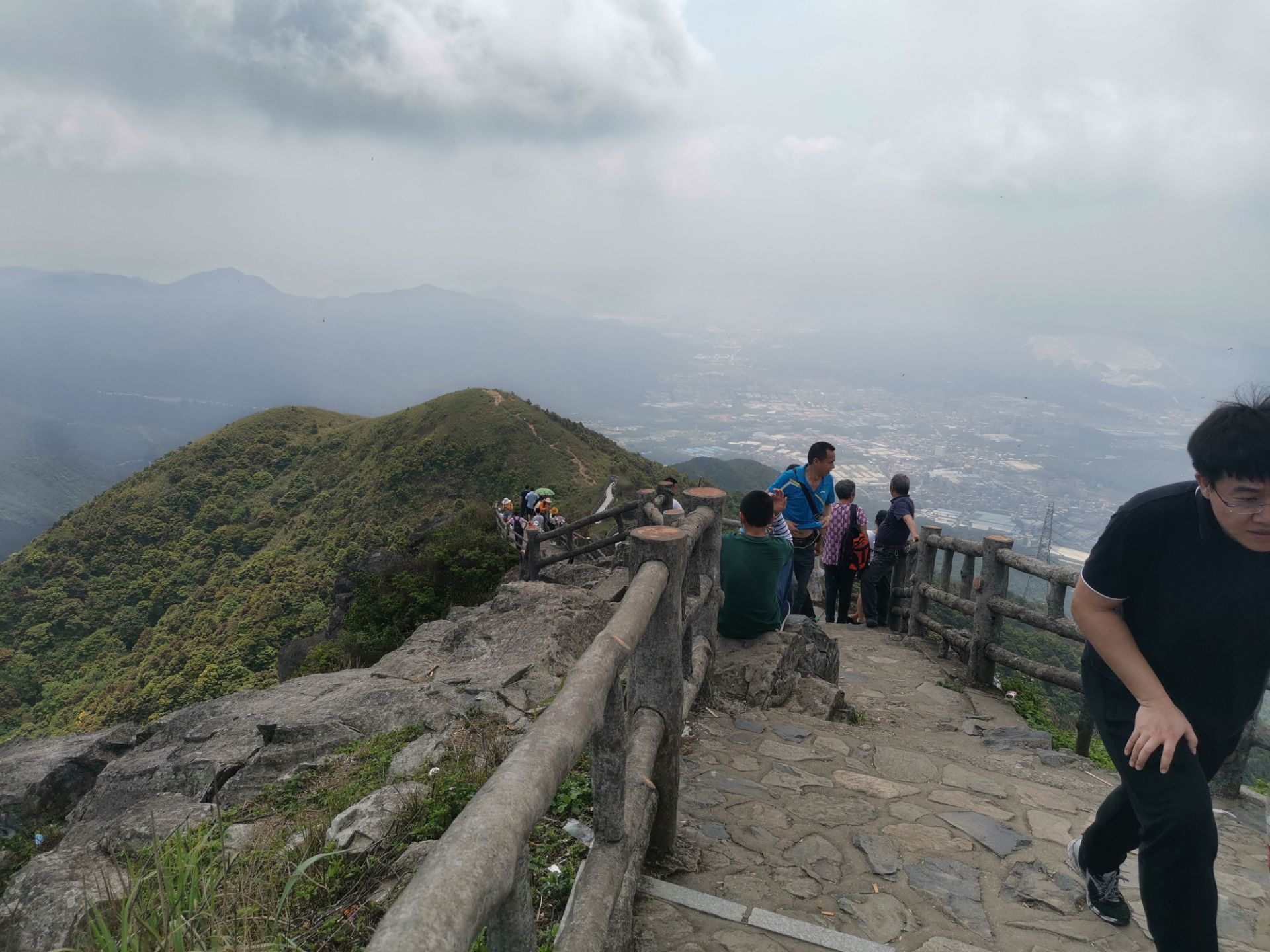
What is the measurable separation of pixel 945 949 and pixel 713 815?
40.6 inches

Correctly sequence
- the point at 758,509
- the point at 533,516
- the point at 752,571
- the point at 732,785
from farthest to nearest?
the point at 533,516 → the point at 752,571 → the point at 758,509 → the point at 732,785

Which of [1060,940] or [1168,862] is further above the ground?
[1168,862]

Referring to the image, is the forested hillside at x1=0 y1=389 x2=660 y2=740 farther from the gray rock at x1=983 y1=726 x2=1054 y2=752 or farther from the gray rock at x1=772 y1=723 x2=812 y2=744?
the gray rock at x1=772 y1=723 x2=812 y2=744

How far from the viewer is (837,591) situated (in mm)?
8672

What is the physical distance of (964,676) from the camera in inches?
259

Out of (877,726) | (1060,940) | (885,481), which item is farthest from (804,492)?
(885,481)

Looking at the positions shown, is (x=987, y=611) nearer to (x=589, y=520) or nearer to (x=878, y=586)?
(x=878, y=586)

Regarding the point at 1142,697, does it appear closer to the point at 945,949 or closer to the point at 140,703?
the point at 945,949

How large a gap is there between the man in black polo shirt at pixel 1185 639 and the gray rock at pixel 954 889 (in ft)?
2.21

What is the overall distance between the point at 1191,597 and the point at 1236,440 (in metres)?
0.46

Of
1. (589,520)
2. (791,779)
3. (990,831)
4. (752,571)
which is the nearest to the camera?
(990,831)

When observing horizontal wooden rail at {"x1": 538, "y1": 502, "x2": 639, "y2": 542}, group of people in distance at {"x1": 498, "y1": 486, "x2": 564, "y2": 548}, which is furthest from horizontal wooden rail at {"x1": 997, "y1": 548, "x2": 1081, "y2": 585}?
group of people in distance at {"x1": 498, "y1": 486, "x2": 564, "y2": 548}

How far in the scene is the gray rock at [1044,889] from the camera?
2562 mm

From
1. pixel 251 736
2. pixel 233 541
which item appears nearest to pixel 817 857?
pixel 251 736
